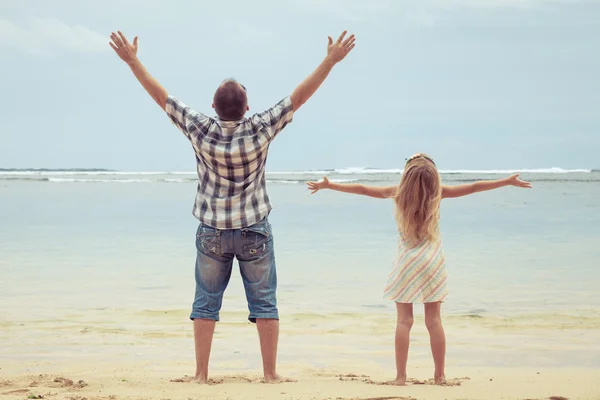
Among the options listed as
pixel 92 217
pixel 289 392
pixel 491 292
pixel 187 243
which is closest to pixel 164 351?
pixel 289 392

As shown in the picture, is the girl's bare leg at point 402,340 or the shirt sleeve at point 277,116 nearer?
the shirt sleeve at point 277,116

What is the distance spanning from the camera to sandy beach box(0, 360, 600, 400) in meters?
4.33

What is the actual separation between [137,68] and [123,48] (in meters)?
0.16

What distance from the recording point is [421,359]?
5734 mm

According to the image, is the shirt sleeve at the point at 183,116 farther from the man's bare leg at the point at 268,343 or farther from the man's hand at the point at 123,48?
the man's bare leg at the point at 268,343

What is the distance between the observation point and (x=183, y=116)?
15.7 feet

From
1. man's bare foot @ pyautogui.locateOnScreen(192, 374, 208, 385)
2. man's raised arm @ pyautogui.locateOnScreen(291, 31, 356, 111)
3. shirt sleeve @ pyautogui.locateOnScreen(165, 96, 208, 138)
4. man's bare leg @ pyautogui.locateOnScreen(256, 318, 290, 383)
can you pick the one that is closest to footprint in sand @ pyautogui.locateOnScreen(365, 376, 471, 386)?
man's bare leg @ pyautogui.locateOnScreen(256, 318, 290, 383)

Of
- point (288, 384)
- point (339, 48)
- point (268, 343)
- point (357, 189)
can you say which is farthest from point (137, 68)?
point (288, 384)

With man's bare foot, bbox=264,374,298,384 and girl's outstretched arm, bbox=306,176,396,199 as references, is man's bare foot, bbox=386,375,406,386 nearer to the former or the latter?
man's bare foot, bbox=264,374,298,384

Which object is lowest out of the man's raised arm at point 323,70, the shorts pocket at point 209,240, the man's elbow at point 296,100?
the shorts pocket at point 209,240

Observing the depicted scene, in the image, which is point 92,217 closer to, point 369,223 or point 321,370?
point 369,223

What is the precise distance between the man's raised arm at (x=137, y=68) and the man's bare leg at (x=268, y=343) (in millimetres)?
1456

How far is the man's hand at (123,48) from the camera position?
4.87 m

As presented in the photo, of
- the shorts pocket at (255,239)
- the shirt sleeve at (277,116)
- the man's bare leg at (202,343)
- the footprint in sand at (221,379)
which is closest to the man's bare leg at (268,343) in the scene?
the footprint in sand at (221,379)
